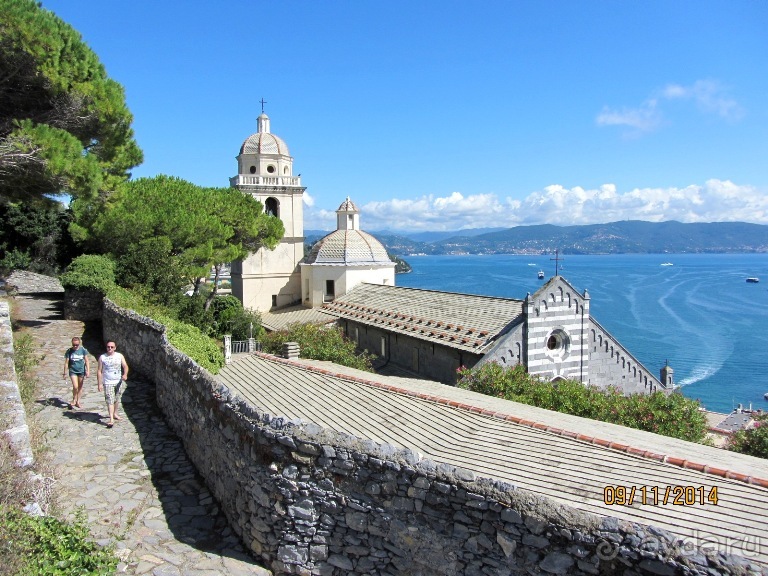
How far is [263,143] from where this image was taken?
123 feet

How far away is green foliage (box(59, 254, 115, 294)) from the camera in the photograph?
20547 mm

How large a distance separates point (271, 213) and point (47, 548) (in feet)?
112

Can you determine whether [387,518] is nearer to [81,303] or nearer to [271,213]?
[81,303]

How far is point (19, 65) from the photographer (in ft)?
50.1

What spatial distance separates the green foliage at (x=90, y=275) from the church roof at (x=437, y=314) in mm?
10122

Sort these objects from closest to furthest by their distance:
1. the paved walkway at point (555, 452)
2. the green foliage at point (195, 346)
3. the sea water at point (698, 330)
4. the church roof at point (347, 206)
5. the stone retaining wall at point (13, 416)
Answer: the paved walkway at point (555, 452) < the stone retaining wall at point (13, 416) < the green foliage at point (195, 346) < the church roof at point (347, 206) < the sea water at point (698, 330)

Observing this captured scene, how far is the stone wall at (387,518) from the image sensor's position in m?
5.09

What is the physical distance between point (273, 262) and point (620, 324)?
Answer: 5238 cm

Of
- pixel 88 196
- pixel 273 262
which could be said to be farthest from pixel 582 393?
pixel 273 262

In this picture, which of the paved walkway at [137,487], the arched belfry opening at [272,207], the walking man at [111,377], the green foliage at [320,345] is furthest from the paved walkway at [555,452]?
the arched belfry opening at [272,207]

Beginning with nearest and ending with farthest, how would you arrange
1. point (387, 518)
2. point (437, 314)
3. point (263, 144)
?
point (387, 518) → point (437, 314) → point (263, 144)

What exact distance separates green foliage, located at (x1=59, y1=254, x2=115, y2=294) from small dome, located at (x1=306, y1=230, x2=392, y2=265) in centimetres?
1424

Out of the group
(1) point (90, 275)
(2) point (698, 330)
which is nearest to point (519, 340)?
(1) point (90, 275)
